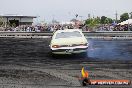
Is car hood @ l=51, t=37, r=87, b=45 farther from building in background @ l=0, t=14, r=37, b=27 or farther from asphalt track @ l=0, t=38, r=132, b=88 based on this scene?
building in background @ l=0, t=14, r=37, b=27

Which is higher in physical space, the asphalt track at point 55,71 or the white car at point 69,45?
the white car at point 69,45

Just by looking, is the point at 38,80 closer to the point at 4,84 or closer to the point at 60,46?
the point at 4,84

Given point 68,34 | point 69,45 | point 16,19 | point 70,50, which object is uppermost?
point 16,19

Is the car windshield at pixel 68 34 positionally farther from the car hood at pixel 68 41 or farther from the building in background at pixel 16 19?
the building in background at pixel 16 19

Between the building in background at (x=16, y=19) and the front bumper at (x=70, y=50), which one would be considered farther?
the building in background at (x=16, y=19)

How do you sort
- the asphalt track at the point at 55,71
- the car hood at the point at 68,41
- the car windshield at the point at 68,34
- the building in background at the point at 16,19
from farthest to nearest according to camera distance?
the building in background at the point at 16,19, the car windshield at the point at 68,34, the car hood at the point at 68,41, the asphalt track at the point at 55,71

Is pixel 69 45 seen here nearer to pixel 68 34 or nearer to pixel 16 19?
pixel 68 34

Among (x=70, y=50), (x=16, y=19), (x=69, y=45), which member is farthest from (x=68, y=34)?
(x=16, y=19)

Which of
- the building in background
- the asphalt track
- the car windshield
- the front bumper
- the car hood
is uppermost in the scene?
the building in background

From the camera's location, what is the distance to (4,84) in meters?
9.06

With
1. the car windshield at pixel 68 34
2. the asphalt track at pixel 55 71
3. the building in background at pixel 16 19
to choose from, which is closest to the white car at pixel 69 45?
the asphalt track at pixel 55 71

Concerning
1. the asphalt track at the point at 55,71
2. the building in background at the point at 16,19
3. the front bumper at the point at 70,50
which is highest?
the building in background at the point at 16,19

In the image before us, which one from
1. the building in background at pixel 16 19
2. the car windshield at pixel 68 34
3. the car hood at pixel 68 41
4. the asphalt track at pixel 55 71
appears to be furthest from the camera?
the building in background at pixel 16 19

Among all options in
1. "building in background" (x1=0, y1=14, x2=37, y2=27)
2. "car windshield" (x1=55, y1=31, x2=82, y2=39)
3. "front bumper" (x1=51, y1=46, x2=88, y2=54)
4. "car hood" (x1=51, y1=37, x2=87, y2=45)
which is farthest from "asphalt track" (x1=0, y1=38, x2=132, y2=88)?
"building in background" (x1=0, y1=14, x2=37, y2=27)
